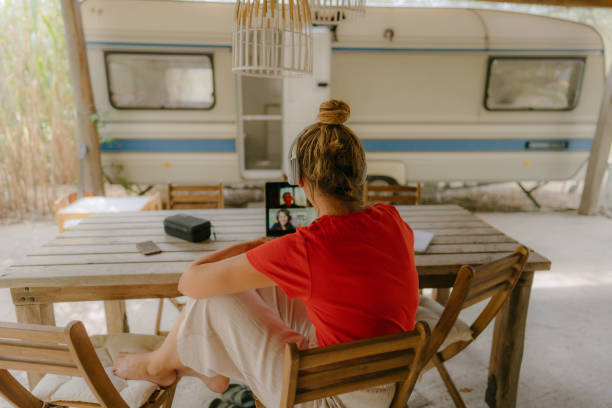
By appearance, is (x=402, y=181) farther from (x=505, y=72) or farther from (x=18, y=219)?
(x=18, y=219)

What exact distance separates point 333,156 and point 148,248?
47.9 inches

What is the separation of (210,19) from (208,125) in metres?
1.16

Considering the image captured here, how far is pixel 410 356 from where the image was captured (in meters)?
1.12

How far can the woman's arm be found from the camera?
124 cm

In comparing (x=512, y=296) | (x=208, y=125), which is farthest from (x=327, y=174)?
(x=208, y=125)

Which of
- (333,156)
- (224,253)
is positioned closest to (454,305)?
(333,156)

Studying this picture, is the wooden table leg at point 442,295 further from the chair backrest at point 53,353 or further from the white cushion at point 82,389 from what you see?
the chair backrest at point 53,353

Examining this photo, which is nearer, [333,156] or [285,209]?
[333,156]

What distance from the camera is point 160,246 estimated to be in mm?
2047

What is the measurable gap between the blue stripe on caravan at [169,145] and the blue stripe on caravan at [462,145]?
1.70 metres

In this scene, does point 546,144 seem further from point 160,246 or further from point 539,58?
point 160,246

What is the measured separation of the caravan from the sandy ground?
48.0 inches

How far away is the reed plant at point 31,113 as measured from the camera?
4922 millimetres

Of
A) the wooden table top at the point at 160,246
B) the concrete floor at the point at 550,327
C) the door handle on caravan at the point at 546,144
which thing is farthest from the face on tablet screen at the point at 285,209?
the door handle on caravan at the point at 546,144
